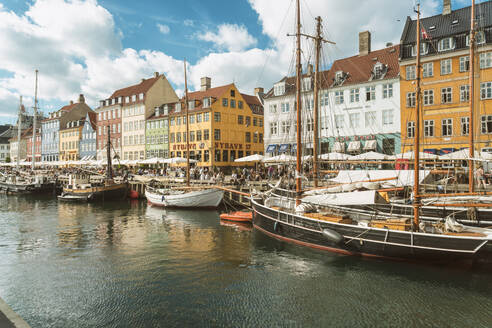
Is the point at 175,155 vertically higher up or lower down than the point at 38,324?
higher up

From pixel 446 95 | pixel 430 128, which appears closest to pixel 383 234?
pixel 430 128

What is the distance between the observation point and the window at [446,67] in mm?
32594

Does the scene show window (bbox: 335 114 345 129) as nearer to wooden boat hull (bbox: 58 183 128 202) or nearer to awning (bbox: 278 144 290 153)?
awning (bbox: 278 144 290 153)

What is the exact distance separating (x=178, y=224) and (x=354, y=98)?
2485 centimetres

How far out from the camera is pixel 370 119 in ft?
124

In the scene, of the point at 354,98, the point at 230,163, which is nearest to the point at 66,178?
the point at 230,163

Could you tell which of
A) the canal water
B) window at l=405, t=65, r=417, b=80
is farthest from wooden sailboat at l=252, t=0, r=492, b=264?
window at l=405, t=65, r=417, b=80

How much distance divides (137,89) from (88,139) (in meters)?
18.2

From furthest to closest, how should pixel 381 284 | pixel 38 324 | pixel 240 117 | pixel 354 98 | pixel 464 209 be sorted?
1. pixel 240 117
2. pixel 354 98
3. pixel 464 209
4. pixel 381 284
5. pixel 38 324

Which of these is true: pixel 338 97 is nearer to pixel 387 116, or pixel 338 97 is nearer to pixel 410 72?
pixel 387 116

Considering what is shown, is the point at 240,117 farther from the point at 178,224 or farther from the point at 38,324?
the point at 38,324

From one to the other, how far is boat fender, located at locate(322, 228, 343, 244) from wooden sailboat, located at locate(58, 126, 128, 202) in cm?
2924

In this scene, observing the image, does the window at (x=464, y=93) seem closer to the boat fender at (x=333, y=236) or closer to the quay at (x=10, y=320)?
the boat fender at (x=333, y=236)

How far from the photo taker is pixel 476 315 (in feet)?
32.6
